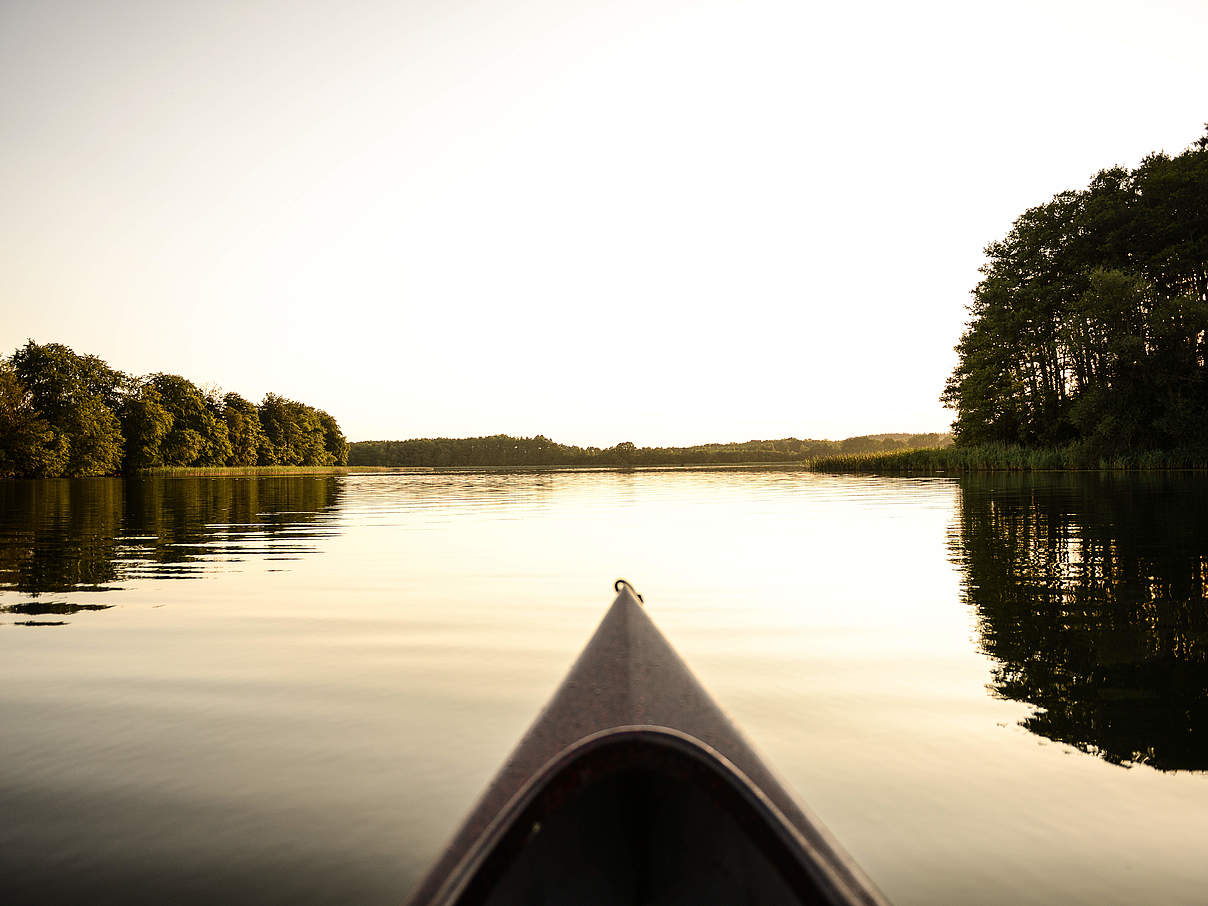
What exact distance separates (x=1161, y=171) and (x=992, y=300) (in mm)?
13365

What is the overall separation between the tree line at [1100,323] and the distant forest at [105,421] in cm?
8892

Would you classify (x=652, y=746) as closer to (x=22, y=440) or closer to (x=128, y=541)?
(x=128, y=541)

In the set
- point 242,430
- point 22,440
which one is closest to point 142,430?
point 22,440

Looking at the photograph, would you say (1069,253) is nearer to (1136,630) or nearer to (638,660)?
(1136,630)

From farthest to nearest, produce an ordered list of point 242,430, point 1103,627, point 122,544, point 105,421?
point 242,430, point 105,421, point 122,544, point 1103,627

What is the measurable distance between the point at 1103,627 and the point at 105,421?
9817 centimetres

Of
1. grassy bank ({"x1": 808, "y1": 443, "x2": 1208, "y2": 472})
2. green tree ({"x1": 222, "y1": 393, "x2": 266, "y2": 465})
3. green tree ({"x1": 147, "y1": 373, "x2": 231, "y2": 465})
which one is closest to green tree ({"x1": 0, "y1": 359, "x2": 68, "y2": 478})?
green tree ({"x1": 147, "y1": 373, "x2": 231, "y2": 465})

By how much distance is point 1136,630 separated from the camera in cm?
655

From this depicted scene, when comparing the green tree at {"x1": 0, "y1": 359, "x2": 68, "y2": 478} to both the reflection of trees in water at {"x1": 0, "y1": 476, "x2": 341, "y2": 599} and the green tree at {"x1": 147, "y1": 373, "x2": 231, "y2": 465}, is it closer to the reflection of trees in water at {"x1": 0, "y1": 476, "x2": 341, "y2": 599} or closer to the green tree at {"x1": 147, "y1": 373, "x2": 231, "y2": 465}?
the green tree at {"x1": 147, "y1": 373, "x2": 231, "y2": 465}

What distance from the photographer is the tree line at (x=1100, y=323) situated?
42094 mm

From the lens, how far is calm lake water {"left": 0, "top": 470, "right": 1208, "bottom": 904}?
3066mm

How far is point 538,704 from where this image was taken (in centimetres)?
514

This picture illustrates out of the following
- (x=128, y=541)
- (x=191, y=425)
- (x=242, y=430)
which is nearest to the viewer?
(x=128, y=541)

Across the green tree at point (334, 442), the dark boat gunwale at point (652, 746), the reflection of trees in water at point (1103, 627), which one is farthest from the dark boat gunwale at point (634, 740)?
the green tree at point (334, 442)
